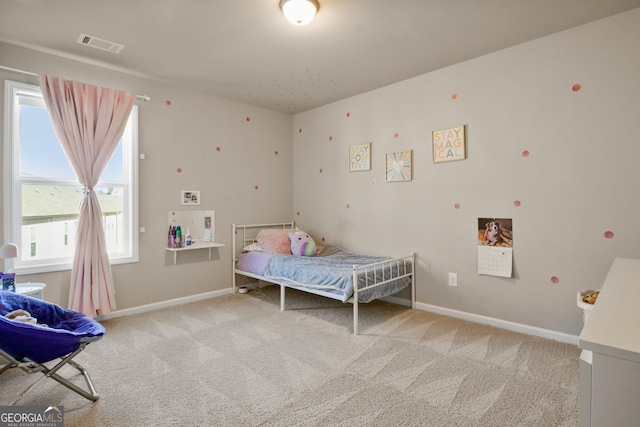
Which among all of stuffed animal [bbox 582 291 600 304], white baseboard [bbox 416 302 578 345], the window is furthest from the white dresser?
the window

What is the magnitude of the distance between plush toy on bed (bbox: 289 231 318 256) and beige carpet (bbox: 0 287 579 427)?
34.1 inches

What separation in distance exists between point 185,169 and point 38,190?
1.31m

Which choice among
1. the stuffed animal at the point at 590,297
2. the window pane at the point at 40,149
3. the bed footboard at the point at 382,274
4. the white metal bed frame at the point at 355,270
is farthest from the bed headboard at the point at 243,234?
the stuffed animal at the point at 590,297

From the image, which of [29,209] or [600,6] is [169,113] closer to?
[29,209]

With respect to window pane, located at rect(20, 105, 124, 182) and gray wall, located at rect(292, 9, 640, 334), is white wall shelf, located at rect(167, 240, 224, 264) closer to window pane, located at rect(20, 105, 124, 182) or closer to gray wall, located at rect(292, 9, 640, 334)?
window pane, located at rect(20, 105, 124, 182)

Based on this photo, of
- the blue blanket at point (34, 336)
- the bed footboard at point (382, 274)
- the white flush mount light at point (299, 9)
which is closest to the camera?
the blue blanket at point (34, 336)

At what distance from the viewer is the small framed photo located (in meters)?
3.78

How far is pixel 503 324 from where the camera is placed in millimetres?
2949

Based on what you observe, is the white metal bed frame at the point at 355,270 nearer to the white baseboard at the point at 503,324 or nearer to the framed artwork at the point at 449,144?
the white baseboard at the point at 503,324

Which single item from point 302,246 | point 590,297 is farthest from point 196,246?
point 590,297

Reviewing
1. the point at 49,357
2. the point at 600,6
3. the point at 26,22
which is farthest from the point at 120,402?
the point at 600,6

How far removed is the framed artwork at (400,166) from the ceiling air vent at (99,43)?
8.97ft

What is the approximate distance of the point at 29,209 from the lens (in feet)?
9.48

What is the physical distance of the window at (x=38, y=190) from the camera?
9.02ft
